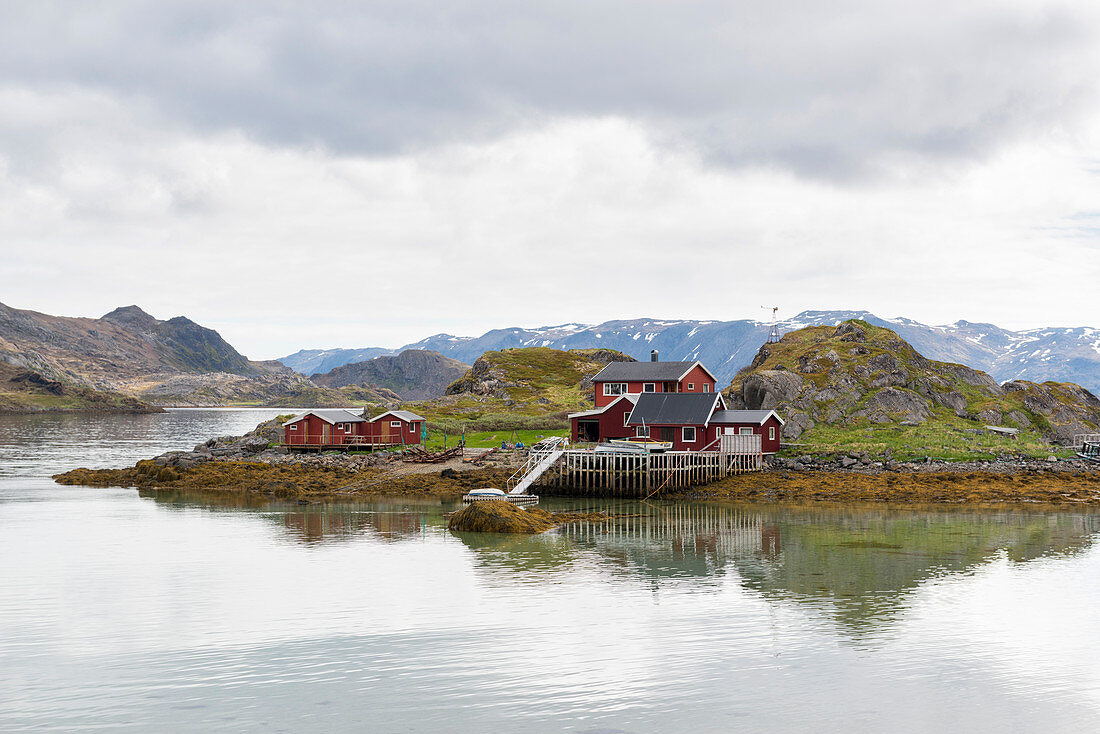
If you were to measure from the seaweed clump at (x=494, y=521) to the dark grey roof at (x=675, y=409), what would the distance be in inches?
991

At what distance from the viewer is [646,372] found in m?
92.1

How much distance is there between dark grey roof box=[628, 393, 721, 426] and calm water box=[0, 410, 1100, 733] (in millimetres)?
22551

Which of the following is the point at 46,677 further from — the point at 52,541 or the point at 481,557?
the point at 52,541

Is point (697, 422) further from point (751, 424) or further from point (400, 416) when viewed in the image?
point (400, 416)

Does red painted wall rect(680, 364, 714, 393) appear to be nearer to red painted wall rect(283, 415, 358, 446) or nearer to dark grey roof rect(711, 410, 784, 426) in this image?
dark grey roof rect(711, 410, 784, 426)

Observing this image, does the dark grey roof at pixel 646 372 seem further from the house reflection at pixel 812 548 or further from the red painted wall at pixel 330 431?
the house reflection at pixel 812 548

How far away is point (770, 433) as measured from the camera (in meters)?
72.2

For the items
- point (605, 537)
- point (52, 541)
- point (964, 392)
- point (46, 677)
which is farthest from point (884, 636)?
point (964, 392)

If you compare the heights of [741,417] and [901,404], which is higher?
[901,404]

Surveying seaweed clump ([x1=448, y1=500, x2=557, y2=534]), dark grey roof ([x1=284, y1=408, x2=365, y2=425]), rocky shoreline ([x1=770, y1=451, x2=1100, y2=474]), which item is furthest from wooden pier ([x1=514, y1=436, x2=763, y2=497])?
dark grey roof ([x1=284, y1=408, x2=365, y2=425])

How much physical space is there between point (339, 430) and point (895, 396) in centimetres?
6078

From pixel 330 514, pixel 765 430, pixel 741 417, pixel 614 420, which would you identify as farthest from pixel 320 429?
pixel 765 430

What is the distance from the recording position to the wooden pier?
6388 cm

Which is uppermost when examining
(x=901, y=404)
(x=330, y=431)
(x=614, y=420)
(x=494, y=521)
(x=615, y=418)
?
(x=901, y=404)
